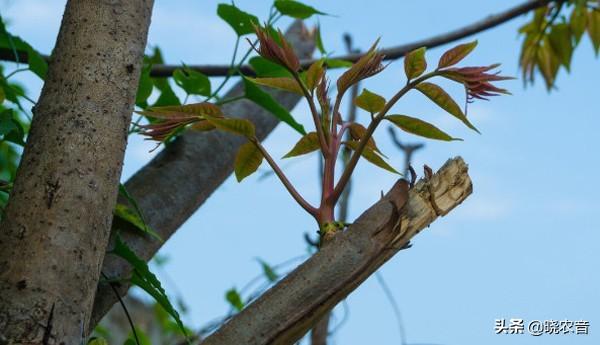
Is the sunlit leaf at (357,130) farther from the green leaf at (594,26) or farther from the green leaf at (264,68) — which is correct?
the green leaf at (594,26)

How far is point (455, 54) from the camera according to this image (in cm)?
47

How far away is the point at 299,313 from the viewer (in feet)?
1.32

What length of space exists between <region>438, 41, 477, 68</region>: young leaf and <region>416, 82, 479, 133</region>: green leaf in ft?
0.04

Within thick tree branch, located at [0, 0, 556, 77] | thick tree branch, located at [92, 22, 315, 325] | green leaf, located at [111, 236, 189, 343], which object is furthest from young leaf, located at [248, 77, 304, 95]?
thick tree branch, located at [0, 0, 556, 77]

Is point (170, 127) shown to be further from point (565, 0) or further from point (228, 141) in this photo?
point (565, 0)

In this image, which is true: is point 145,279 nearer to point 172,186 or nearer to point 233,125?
point 233,125

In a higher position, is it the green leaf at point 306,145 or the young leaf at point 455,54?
the young leaf at point 455,54

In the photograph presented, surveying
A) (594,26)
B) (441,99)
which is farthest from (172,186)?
(594,26)

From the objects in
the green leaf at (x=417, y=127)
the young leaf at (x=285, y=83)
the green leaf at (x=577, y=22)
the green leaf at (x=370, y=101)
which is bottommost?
the green leaf at (x=417, y=127)

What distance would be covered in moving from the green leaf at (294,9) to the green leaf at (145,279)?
290 millimetres

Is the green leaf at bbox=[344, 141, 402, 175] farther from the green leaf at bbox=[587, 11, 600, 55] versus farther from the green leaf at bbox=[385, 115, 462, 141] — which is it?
the green leaf at bbox=[587, 11, 600, 55]

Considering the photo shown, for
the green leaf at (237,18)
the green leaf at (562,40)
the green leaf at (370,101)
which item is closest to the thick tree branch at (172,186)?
the green leaf at (237,18)

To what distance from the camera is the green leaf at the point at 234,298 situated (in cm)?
113

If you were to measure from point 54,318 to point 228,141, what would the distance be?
1.94 feet
